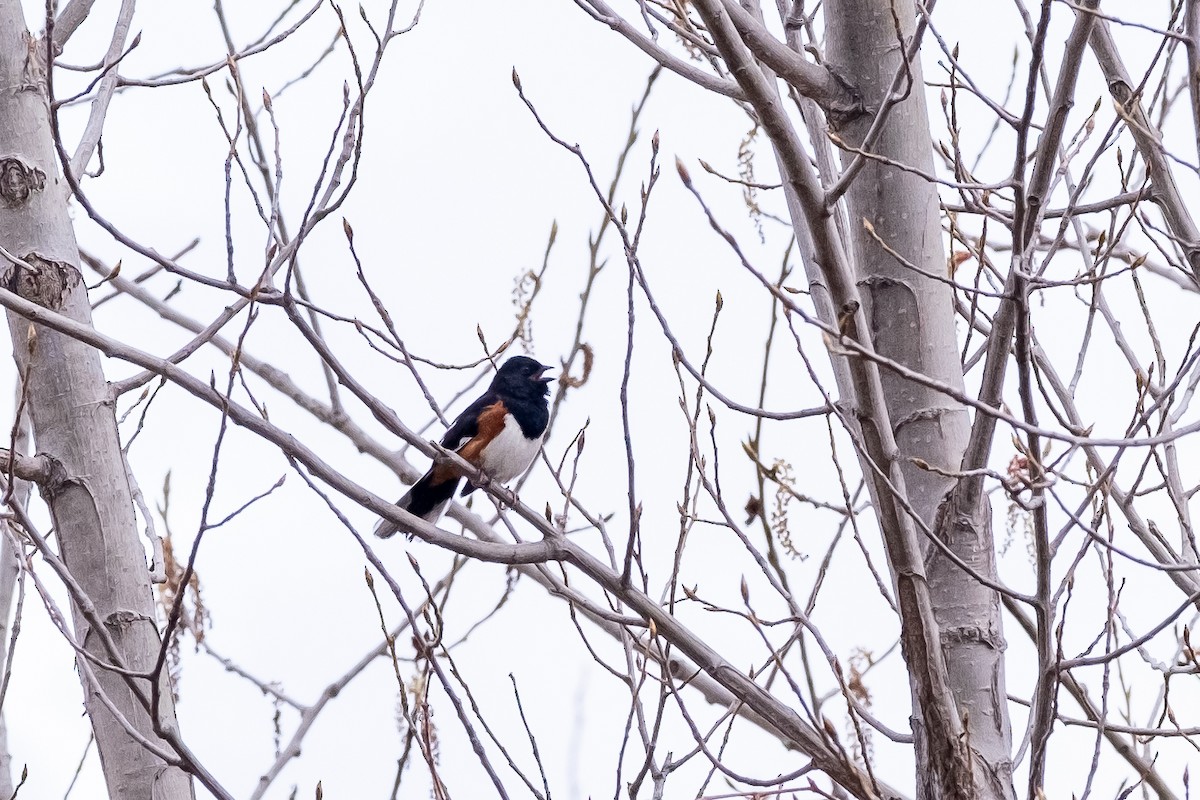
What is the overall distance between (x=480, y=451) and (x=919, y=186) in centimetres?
247

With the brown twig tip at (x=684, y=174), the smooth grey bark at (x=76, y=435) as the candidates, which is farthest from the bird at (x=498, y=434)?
the brown twig tip at (x=684, y=174)

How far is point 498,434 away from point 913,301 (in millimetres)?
2406

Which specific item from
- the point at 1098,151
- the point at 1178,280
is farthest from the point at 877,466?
the point at 1178,280

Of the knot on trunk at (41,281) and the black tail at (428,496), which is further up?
the black tail at (428,496)

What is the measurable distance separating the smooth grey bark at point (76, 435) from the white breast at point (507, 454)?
6.77 feet

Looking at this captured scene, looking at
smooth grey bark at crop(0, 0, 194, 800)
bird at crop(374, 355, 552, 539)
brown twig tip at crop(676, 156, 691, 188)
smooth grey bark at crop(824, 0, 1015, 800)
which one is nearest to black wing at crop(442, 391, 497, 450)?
bird at crop(374, 355, 552, 539)

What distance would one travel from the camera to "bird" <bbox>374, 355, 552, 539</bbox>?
416 cm

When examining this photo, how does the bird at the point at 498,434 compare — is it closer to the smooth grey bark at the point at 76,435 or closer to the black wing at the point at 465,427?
the black wing at the point at 465,427

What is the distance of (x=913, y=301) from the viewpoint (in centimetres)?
228

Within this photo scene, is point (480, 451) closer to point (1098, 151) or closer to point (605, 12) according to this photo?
point (605, 12)

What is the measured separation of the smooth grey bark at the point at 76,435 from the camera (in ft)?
7.35

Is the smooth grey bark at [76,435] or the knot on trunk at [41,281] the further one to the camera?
the knot on trunk at [41,281]

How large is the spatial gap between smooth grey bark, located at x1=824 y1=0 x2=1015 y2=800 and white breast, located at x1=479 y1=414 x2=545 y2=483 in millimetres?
2276

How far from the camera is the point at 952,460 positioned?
7.25 ft
